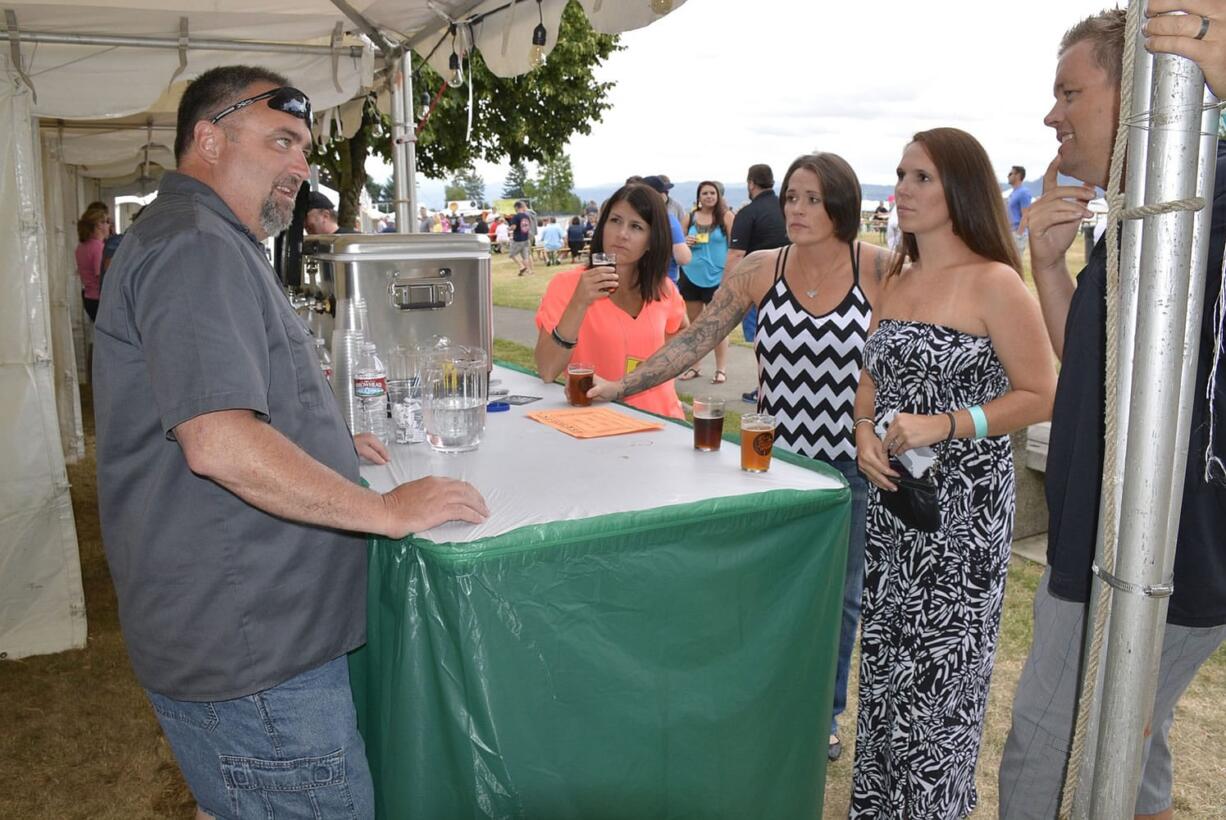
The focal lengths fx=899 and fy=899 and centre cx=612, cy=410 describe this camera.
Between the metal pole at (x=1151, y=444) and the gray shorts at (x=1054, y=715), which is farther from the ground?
the metal pole at (x=1151, y=444)

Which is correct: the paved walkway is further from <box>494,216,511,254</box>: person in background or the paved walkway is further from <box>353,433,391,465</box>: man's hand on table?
<box>494,216,511,254</box>: person in background

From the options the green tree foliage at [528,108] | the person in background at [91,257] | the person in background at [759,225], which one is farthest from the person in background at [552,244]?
the person in background at [759,225]

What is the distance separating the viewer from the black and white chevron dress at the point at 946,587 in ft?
7.31

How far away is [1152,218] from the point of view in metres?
0.99

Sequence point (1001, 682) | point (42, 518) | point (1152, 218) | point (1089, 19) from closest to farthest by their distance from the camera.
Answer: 1. point (1152, 218)
2. point (1089, 19)
3. point (1001, 682)
4. point (42, 518)

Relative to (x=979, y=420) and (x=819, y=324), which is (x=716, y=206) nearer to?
(x=819, y=324)

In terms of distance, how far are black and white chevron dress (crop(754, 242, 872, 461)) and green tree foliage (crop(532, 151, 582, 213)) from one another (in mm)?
85591

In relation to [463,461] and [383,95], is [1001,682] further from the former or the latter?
[383,95]

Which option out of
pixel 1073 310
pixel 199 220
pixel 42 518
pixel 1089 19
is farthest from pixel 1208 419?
pixel 42 518

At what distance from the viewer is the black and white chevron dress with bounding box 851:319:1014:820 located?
2229mm

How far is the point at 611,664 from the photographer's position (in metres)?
1.78

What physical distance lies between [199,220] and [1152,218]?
1415 mm

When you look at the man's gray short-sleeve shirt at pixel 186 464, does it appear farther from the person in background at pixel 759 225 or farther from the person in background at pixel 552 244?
the person in background at pixel 552 244

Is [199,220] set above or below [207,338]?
above
